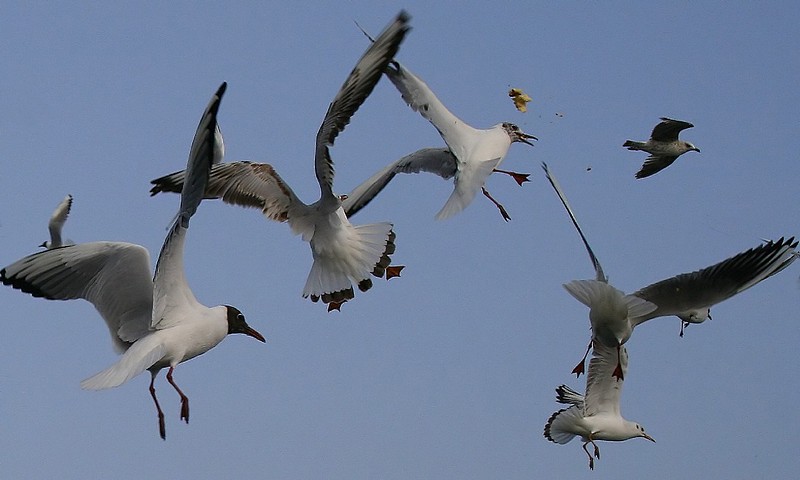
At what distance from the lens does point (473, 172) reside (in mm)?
8727

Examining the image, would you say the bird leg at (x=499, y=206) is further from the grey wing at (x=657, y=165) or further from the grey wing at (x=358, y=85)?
the grey wing at (x=657, y=165)

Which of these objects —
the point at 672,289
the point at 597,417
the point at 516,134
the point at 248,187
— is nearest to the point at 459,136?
the point at 516,134

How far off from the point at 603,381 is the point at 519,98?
2522mm

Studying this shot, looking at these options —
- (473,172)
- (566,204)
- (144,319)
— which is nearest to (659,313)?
(566,204)

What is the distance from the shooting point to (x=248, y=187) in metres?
8.83

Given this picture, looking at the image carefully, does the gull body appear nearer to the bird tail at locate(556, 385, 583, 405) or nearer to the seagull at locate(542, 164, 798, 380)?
the seagull at locate(542, 164, 798, 380)

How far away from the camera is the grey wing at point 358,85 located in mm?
7520

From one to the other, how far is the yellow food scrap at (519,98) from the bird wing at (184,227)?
131 inches

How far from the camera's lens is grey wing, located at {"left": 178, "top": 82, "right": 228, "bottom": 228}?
6.90 metres

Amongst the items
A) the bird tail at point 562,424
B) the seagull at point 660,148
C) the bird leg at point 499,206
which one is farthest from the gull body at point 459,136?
the seagull at point 660,148

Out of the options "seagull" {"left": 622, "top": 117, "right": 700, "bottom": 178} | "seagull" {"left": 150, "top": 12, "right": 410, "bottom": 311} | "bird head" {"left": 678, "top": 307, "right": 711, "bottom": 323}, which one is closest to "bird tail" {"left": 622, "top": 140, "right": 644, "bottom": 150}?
"seagull" {"left": 622, "top": 117, "right": 700, "bottom": 178}

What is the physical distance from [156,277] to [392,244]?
192 centimetres

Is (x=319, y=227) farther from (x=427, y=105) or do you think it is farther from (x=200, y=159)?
(x=200, y=159)

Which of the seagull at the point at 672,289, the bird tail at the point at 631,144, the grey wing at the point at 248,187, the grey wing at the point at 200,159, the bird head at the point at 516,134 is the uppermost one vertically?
the bird tail at the point at 631,144
